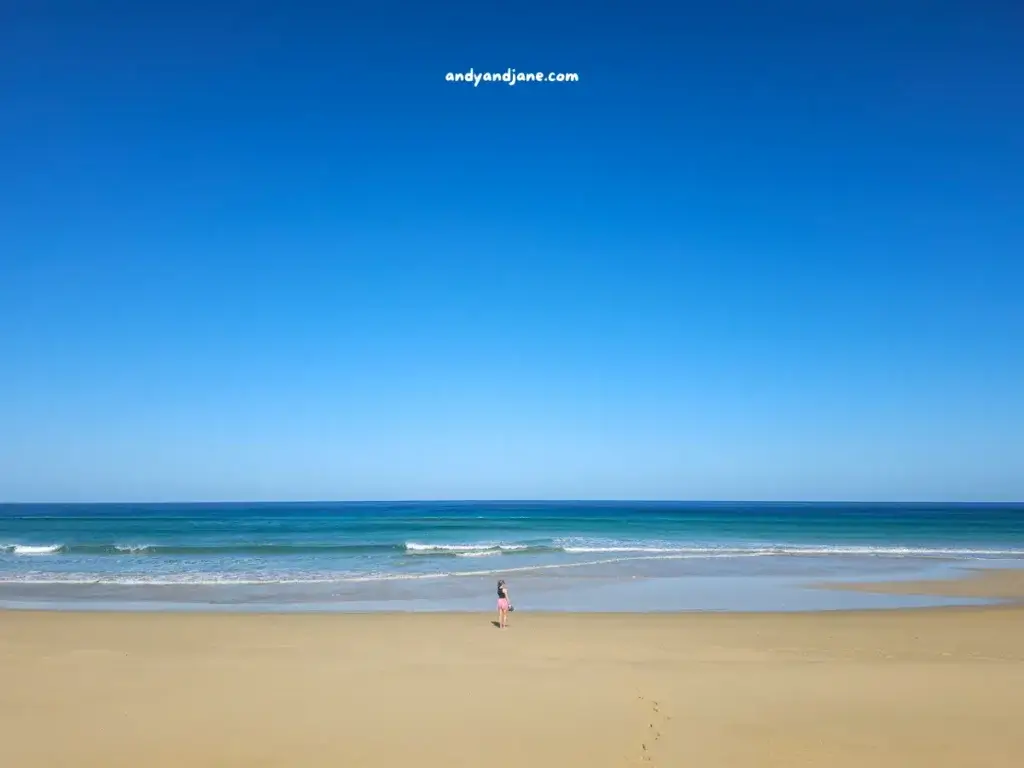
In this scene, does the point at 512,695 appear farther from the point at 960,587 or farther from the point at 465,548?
the point at 465,548

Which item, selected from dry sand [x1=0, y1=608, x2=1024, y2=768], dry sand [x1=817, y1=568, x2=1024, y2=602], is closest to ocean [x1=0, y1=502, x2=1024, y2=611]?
dry sand [x1=817, y1=568, x2=1024, y2=602]

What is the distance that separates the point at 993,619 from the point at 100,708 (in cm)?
1684

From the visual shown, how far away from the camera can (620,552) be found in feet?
114

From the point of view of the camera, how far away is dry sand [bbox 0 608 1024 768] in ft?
23.0

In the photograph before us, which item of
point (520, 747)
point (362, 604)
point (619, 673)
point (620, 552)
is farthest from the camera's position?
point (620, 552)

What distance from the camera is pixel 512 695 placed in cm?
884

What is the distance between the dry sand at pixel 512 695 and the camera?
7.02 m

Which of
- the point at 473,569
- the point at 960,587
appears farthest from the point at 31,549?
the point at 960,587

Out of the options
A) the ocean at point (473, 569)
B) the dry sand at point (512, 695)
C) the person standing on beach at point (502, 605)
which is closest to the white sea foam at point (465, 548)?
the ocean at point (473, 569)

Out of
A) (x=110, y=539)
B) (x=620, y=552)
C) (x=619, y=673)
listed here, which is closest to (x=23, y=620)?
(x=619, y=673)

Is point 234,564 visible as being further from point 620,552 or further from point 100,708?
point 100,708

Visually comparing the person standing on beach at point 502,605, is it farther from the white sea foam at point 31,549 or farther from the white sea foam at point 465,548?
the white sea foam at point 31,549

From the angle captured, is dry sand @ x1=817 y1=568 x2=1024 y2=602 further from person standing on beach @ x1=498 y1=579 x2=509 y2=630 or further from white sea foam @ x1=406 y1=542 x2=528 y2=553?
white sea foam @ x1=406 y1=542 x2=528 y2=553

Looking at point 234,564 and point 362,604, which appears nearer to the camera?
point 362,604
